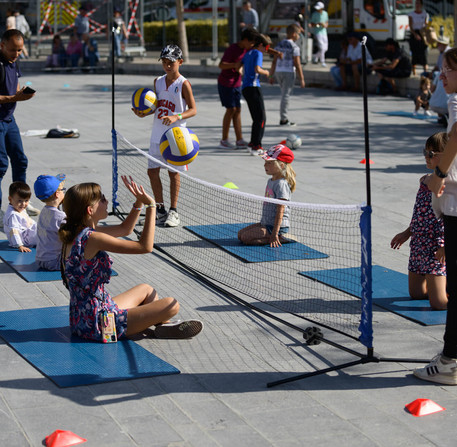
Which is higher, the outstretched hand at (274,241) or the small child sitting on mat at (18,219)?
the small child sitting on mat at (18,219)

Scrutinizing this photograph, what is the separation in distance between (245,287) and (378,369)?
224 centimetres

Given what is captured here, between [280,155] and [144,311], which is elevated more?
[280,155]

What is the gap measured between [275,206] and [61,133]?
8.87 m

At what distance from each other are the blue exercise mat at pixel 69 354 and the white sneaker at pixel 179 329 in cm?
26

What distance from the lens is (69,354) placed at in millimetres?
6199

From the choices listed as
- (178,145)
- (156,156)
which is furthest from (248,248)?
(156,156)

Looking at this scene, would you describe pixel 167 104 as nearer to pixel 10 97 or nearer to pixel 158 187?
pixel 158 187

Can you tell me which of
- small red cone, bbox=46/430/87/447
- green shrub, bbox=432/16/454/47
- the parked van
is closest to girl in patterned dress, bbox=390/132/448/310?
small red cone, bbox=46/430/87/447

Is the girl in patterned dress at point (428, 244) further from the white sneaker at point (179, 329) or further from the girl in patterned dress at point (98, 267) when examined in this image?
the girl in patterned dress at point (98, 267)

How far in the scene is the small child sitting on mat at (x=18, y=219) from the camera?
9.20 m

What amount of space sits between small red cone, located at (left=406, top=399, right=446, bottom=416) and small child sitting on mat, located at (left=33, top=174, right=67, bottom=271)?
13.8 feet

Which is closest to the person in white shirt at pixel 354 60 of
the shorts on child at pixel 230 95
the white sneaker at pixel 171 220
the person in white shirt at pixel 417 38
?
the person in white shirt at pixel 417 38

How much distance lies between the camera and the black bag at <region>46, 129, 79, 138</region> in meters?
17.0

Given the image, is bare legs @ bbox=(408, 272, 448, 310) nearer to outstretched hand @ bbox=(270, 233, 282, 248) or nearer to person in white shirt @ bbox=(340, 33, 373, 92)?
outstretched hand @ bbox=(270, 233, 282, 248)
